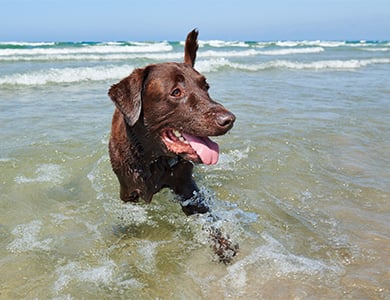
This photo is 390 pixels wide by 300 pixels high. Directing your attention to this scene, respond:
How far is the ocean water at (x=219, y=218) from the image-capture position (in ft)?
10.5

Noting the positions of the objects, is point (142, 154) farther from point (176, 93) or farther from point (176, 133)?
point (176, 93)

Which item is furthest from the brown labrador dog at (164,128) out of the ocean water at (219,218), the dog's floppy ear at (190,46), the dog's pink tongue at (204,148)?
the dog's floppy ear at (190,46)

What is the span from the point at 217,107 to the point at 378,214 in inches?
92.3

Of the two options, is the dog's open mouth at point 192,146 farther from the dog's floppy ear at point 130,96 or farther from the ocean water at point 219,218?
the ocean water at point 219,218

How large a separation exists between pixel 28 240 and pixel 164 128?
1678 mm

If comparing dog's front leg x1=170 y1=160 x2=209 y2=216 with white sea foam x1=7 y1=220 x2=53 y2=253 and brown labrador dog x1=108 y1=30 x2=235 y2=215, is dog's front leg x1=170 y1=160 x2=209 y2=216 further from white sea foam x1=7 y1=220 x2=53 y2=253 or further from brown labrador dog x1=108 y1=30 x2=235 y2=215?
white sea foam x1=7 y1=220 x2=53 y2=253

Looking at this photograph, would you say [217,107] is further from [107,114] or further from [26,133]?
[107,114]

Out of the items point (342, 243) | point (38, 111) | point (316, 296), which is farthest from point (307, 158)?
point (38, 111)

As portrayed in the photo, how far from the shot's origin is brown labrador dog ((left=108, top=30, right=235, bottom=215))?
3.17 m

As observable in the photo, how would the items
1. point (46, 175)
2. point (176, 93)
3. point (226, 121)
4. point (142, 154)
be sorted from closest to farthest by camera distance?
1. point (226, 121)
2. point (176, 93)
3. point (142, 154)
4. point (46, 175)

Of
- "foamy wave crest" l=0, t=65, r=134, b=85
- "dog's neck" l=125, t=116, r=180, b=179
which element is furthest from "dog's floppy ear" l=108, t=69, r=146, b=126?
"foamy wave crest" l=0, t=65, r=134, b=85

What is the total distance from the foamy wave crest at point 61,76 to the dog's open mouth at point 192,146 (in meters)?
11.8

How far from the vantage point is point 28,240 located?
12.8 feet

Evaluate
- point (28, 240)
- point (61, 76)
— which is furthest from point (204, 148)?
point (61, 76)
